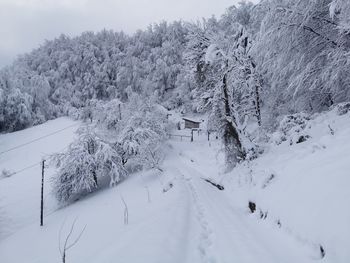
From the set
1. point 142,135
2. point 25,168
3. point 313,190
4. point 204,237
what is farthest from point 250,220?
point 25,168

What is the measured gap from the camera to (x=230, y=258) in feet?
20.0

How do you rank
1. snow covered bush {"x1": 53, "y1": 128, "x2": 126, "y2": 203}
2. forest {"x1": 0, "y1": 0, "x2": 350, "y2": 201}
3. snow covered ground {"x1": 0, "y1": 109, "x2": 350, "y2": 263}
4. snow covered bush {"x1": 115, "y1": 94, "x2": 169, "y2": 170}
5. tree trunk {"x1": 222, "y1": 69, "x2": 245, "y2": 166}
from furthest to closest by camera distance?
snow covered bush {"x1": 115, "y1": 94, "x2": 169, "y2": 170} < snow covered bush {"x1": 53, "y1": 128, "x2": 126, "y2": 203} < tree trunk {"x1": 222, "y1": 69, "x2": 245, "y2": 166} < forest {"x1": 0, "y1": 0, "x2": 350, "y2": 201} < snow covered ground {"x1": 0, "y1": 109, "x2": 350, "y2": 263}

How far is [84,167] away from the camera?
25.9m

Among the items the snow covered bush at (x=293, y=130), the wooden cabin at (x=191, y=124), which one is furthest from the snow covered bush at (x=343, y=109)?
the wooden cabin at (x=191, y=124)

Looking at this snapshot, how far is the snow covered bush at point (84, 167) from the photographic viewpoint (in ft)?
83.7

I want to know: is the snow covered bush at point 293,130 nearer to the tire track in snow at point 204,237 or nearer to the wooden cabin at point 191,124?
the tire track in snow at point 204,237

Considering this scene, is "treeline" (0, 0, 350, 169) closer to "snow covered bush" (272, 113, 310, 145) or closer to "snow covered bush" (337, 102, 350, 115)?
"snow covered bush" (337, 102, 350, 115)

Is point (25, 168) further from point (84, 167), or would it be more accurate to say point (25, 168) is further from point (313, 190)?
point (313, 190)

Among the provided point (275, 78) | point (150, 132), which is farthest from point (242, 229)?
point (150, 132)

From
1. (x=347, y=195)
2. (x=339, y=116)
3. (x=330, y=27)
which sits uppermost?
(x=330, y=27)

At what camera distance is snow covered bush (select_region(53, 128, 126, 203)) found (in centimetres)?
2552

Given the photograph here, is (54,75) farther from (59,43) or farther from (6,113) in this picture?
(6,113)

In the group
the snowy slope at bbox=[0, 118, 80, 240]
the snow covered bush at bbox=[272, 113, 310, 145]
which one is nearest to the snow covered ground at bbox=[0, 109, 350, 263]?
the snow covered bush at bbox=[272, 113, 310, 145]

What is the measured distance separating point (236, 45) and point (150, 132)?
16530 mm
